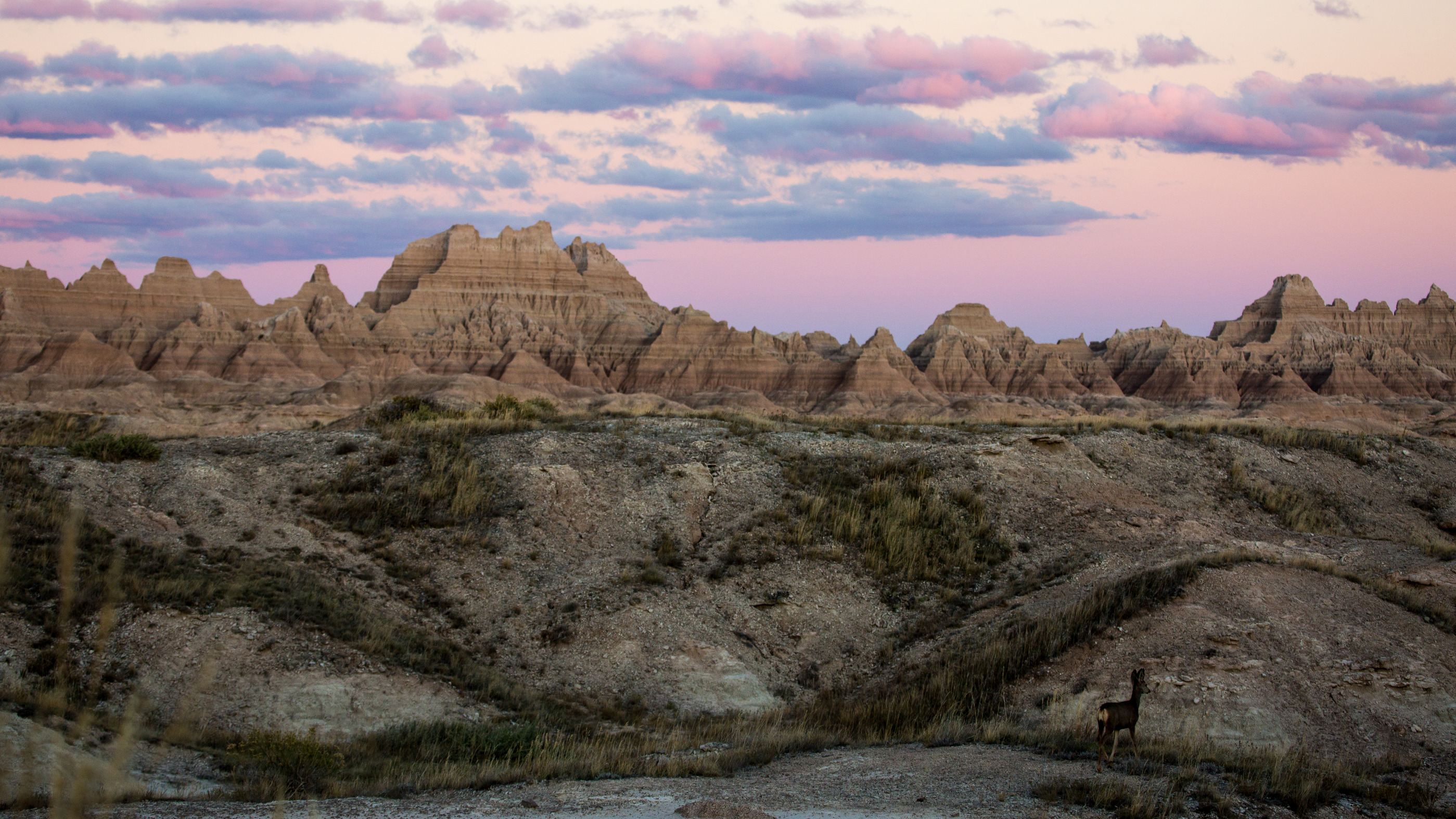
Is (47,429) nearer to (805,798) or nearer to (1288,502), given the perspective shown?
(805,798)

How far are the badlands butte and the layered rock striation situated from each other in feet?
259

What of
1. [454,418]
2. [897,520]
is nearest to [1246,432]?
[897,520]

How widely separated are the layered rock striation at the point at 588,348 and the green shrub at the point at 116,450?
7762cm

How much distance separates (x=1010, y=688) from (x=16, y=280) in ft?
544

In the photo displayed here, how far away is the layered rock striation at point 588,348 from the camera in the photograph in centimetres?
11806

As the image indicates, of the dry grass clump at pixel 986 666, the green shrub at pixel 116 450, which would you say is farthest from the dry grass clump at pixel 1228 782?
the green shrub at pixel 116 450

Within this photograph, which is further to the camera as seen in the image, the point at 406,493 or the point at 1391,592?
the point at 406,493

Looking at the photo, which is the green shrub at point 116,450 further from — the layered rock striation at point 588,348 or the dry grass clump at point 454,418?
the layered rock striation at point 588,348

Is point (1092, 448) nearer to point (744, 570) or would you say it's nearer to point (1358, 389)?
Result: point (744, 570)

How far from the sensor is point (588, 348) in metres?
143

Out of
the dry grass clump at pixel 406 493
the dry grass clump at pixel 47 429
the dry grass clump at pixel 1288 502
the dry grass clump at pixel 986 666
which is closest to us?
the dry grass clump at pixel 986 666

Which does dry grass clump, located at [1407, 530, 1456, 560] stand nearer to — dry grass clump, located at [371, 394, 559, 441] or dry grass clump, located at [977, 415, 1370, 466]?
dry grass clump, located at [977, 415, 1370, 466]

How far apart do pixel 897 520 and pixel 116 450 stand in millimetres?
15860

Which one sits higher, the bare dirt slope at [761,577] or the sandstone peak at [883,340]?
the sandstone peak at [883,340]
